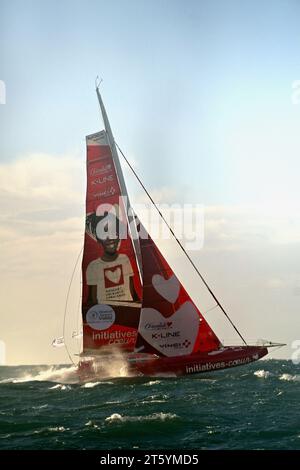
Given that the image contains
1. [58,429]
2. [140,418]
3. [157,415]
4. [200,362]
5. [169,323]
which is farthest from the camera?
[169,323]

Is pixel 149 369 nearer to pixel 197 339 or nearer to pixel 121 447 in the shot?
pixel 197 339

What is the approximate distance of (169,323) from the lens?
120 ft

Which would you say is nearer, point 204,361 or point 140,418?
point 140,418

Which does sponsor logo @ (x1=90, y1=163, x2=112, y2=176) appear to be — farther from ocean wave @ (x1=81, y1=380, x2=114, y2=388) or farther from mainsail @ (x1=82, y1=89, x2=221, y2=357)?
ocean wave @ (x1=81, y1=380, x2=114, y2=388)

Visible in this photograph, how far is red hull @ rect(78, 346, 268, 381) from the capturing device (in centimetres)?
3559

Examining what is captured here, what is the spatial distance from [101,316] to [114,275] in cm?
307

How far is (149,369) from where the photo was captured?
36312 millimetres

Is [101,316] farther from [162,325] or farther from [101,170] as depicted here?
[101,170]

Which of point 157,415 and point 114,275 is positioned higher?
point 114,275

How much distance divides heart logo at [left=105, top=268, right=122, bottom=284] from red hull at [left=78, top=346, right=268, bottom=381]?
19.4 feet

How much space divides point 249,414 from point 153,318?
1371cm

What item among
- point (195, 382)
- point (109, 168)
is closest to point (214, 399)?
point (195, 382)

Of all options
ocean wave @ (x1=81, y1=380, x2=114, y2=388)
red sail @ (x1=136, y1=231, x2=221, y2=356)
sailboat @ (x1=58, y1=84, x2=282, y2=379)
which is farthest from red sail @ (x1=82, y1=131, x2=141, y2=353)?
ocean wave @ (x1=81, y1=380, x2=114, y2=388)

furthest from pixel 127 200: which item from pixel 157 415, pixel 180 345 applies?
pixel 157 415
